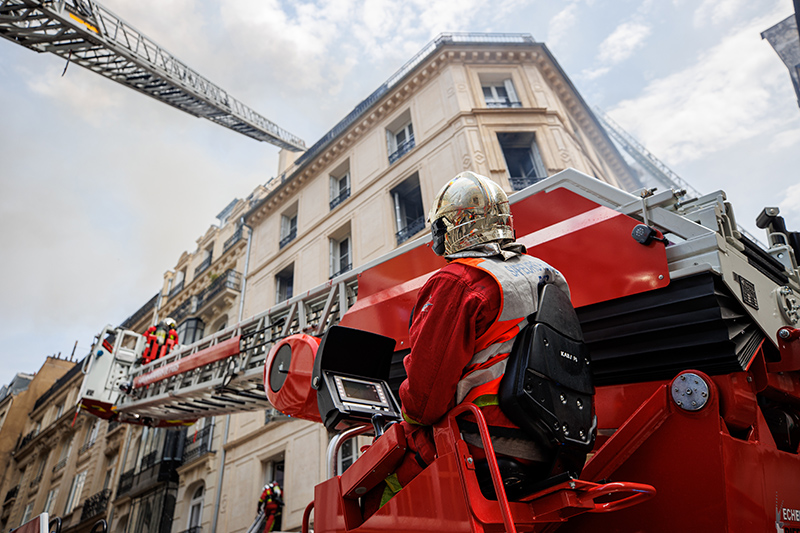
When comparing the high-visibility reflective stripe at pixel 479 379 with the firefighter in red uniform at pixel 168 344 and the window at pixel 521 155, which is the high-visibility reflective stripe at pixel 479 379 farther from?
the window at pixel 521 155

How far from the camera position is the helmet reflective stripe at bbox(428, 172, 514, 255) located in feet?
8.11

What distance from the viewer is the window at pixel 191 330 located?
18.5 m

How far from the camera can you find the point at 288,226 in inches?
717

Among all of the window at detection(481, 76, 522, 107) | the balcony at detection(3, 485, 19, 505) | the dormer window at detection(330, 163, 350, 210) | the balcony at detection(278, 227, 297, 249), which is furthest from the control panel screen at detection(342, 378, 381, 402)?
the balcony at detection(3, 485, 19, 505)

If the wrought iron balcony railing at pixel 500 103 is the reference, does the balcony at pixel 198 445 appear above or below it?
below

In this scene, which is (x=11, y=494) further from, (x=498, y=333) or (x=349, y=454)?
(x=498, y=333)

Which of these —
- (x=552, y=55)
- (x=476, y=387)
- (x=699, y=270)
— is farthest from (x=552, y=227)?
(x=552, y=55)

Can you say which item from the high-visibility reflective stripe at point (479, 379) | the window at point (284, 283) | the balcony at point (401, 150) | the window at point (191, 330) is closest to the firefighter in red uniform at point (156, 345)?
the window at point (284, 283)

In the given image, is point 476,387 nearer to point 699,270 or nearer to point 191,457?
point 699,270

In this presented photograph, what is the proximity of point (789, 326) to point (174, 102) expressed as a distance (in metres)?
23.1

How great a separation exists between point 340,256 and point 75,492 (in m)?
18.2

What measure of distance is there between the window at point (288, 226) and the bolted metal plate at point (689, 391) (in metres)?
15.8

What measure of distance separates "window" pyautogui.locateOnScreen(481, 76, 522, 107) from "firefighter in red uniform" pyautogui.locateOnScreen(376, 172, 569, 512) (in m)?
Result: 12.8

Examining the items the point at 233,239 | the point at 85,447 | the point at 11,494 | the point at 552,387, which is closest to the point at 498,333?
the point at 552,387
